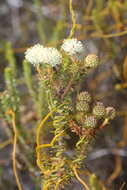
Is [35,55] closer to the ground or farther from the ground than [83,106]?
farther from the ground

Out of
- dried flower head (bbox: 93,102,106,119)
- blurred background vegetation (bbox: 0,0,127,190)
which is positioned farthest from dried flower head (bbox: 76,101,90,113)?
blurred background vegetation (bbox: 0,0,127,190)

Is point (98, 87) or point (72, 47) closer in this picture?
point (72, 47)

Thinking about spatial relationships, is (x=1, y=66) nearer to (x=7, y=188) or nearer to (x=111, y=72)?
(x=111, y=72)

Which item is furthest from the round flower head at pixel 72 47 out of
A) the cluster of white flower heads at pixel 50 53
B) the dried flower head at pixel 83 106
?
the dried flower head at pixel 83 106

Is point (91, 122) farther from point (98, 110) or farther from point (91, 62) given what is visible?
point (91, 62)

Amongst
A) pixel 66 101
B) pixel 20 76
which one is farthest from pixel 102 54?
pixel 66 101

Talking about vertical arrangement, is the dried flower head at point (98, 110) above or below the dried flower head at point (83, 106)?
below

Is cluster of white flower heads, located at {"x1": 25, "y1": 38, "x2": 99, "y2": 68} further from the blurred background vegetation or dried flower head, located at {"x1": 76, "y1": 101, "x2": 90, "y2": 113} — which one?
the blurred background vegetation

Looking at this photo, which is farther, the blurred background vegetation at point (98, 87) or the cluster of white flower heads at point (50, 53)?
the blurred background vegetation at point (98, 87)

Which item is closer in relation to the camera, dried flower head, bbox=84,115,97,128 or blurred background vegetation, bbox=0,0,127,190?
dried flower head, bbox=84,115,97,128

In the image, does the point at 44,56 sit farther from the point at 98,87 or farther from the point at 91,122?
the point at 98,87

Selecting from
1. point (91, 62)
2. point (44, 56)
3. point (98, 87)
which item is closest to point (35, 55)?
point (44, 56)

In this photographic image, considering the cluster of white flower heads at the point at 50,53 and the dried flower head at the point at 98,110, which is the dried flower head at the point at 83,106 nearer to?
the dried flower head at the point at 98,110

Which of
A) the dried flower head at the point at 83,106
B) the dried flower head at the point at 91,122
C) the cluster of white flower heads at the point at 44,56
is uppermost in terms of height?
the cluster of white flower heads at the point at 44,56
